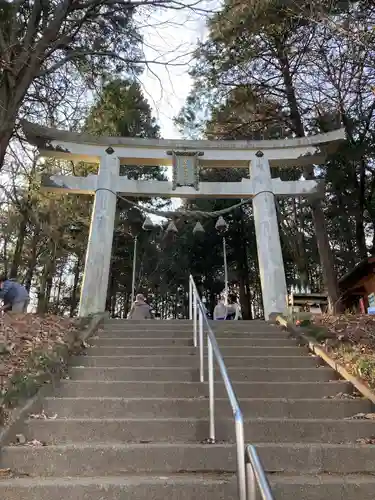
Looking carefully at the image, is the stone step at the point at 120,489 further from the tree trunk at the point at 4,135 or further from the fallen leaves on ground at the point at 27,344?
the tree trunk at the point at 4,135

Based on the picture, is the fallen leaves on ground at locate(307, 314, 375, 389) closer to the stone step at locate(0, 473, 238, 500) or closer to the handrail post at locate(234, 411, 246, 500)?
the stone step at locate(0, 473, 238, 500)

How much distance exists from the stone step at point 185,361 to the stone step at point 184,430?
1.48m

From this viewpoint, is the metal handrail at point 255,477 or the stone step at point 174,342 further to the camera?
the stone step at point 174,342

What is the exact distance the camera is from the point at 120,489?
2705 mm

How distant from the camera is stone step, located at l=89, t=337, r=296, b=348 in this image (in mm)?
5898

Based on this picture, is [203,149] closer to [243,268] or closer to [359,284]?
[359,284]

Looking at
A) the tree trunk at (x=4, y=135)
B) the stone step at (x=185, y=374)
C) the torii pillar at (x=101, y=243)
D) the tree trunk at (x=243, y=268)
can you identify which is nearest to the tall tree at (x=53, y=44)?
the tree trunk at (x=4, y=135)

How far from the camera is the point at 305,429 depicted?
3.56 metres

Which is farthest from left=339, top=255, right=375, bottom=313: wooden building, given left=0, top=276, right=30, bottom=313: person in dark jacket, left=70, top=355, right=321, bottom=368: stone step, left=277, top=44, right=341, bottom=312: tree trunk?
left=0, top=276, right=30, bottom=313: person in dark jacket

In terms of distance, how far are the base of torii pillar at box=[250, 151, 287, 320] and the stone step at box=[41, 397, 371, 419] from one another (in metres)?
4.23

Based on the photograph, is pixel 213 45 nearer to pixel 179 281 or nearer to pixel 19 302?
pixel 19 302

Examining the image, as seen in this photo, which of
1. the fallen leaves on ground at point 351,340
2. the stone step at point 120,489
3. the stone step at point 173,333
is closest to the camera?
the stone step at point 120,489

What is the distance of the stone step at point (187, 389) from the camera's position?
430 centimetres

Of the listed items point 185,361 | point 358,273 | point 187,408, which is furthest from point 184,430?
point 358,273
